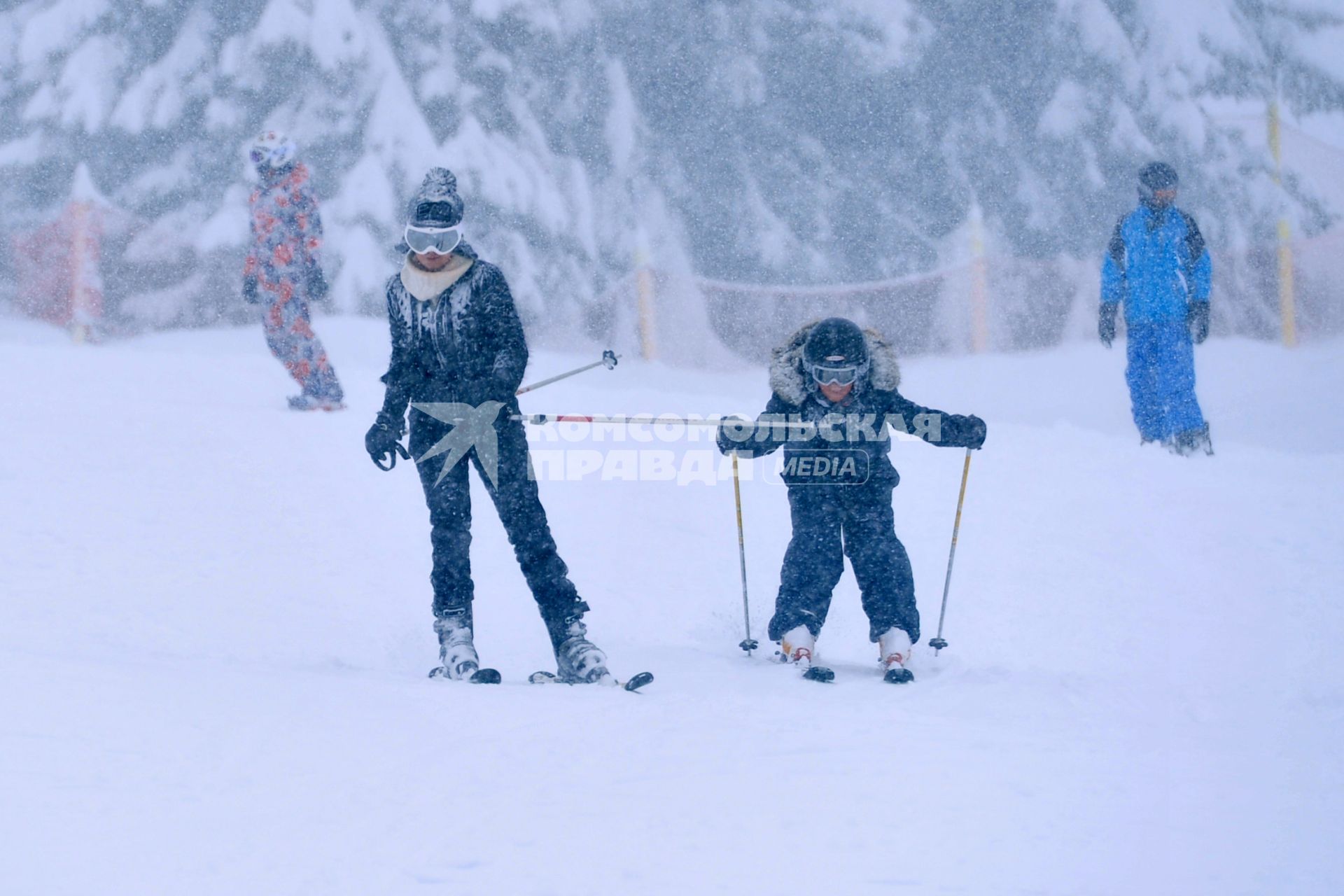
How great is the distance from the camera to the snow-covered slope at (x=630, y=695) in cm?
257

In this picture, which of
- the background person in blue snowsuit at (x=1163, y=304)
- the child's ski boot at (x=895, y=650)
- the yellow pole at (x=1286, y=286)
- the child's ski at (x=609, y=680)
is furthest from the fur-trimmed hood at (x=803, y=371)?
the yellow pole at (x=1286, y=286)

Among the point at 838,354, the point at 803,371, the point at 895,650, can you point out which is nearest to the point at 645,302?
the point at 803,371

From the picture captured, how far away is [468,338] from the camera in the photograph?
4.25 meters

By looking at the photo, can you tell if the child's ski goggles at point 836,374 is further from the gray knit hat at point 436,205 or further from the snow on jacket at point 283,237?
the snow on jacket at point 283,237

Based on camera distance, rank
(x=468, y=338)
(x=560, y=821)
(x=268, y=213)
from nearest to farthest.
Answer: (x=560, y=821) < (x=468, y=338) < (x=268, y=213)

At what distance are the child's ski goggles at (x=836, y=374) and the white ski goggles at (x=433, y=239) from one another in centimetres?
143

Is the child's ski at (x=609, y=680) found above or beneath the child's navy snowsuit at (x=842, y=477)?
beneath

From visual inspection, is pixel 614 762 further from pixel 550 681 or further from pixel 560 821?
pixel 550 681

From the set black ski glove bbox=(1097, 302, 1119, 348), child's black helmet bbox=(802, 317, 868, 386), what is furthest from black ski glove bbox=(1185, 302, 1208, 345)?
child's black helmet bbox=(802, 317, 868, 386)

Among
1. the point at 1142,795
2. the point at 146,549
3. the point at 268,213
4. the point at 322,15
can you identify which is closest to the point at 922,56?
the point at 322,15

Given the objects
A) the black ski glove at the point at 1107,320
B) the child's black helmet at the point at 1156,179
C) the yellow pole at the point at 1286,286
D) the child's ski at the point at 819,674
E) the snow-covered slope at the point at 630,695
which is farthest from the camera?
the yellow pole at the point at 1286,286

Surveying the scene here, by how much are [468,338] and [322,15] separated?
10.7 m

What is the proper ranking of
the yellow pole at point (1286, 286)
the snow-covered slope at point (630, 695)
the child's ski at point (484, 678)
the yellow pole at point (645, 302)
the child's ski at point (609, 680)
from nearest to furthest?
the snow-covered slope at point (630, 695)
the child's ski at point (609, 680)
the child's ski at point (484, 678)
the yellow pole at point (645, 302)
the yellow pole at point (1286, 286)

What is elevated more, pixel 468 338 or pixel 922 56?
pixel 922 56
